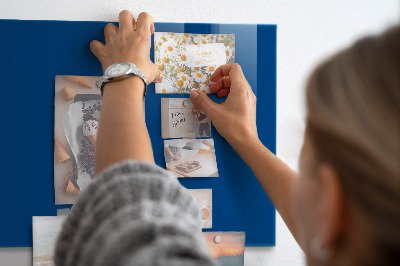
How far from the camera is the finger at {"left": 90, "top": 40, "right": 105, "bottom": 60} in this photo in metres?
0.83

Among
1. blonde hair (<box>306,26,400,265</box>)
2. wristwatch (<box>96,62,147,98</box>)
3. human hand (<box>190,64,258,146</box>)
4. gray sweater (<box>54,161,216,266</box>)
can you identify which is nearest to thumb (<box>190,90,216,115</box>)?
human hand (<box>190,64,258,146</box>)

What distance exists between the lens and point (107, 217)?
0.47 meters

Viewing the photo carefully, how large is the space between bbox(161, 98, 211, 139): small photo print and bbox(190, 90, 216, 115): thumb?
0.06ft

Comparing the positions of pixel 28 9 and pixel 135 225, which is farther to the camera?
pixel 28 9

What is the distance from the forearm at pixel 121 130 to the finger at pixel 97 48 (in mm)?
192

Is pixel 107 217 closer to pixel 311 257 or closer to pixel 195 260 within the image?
pixel 195 260

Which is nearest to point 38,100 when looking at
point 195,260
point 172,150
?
point 172,150

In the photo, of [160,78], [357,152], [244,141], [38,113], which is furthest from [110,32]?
[357,152]

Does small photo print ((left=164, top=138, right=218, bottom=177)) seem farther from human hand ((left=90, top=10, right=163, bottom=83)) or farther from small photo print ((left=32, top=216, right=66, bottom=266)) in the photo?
small photo print ((left=32, top=216, right=66, bottom=266))

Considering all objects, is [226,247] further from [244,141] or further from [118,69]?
[118,69]

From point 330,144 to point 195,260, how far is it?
197 mm

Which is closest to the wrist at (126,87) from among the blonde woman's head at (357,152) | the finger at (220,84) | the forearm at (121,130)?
the forearm at (121,130)

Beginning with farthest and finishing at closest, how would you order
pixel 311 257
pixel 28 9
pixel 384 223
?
1. pixel 28 9
2. pixel 311 257
3. pixel 384 223

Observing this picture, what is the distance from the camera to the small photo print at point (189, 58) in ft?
2.89
